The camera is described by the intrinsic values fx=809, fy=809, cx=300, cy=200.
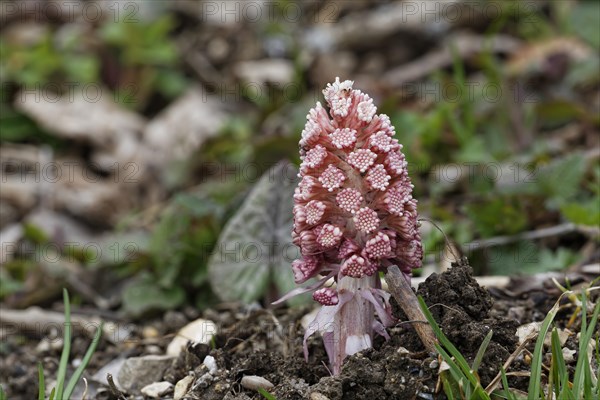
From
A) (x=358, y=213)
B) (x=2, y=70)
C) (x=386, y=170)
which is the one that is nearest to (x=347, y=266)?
(x=358, y=213)

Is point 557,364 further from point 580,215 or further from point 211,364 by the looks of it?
point 580,215

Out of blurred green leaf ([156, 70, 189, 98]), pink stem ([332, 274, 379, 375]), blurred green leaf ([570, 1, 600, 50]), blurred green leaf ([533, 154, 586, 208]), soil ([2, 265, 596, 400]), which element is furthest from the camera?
blurred green leaf ([156, 70, 189, 98])

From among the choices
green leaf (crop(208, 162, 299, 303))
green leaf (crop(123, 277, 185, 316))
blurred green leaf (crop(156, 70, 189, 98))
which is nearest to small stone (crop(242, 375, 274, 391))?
green leaf (crop(208, 162, 299, 303))

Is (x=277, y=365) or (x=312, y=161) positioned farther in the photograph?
(x=277, y=365)

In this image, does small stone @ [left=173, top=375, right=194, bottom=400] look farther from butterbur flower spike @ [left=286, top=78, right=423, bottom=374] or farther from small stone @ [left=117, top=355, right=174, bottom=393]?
butterbur flower spike @ [left=286, top=78, right=423, bottom=374]

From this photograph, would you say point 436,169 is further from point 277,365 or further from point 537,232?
point 277,365

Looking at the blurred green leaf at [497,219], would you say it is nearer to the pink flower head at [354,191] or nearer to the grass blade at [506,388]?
the pink flower head at [354,191]

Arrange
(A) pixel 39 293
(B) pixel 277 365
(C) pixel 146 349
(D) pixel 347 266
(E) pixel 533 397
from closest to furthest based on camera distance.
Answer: (E) pixel 533 397
(D) pixel 347 266
(B) pixel 277 365
(C) pixel 146 349
(A) pixel 39 293
